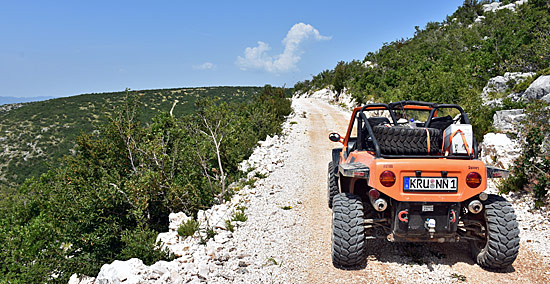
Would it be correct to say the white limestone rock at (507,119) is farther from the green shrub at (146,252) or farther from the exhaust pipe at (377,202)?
the green shrub at (146,252)

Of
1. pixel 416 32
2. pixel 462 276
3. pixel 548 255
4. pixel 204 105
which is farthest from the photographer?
pixel 416 32

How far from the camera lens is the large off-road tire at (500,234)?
3.89 metres

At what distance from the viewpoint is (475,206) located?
156 inches

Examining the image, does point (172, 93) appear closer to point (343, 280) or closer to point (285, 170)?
point (285, 170)

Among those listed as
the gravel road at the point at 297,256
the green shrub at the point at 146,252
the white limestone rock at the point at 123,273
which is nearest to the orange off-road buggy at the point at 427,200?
the gravel road at the point at 297,256

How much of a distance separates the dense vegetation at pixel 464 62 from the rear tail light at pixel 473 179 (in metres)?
5.84

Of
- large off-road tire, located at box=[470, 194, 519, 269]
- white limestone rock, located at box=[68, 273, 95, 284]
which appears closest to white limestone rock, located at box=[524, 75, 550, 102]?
large off-road tire, located at box=[470, 194, 519, 269]

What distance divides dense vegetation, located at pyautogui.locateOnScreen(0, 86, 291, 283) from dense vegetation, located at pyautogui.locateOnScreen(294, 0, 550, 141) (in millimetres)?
7908

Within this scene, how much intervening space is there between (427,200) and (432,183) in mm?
217

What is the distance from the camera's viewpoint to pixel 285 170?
1066 cm

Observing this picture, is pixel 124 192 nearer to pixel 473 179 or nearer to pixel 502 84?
pixel 473 179

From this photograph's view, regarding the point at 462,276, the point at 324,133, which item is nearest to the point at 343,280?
the point at 462,276

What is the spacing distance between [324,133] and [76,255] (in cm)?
1288

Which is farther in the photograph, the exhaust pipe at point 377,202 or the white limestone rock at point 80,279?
the white limestone rock at point 80,279
